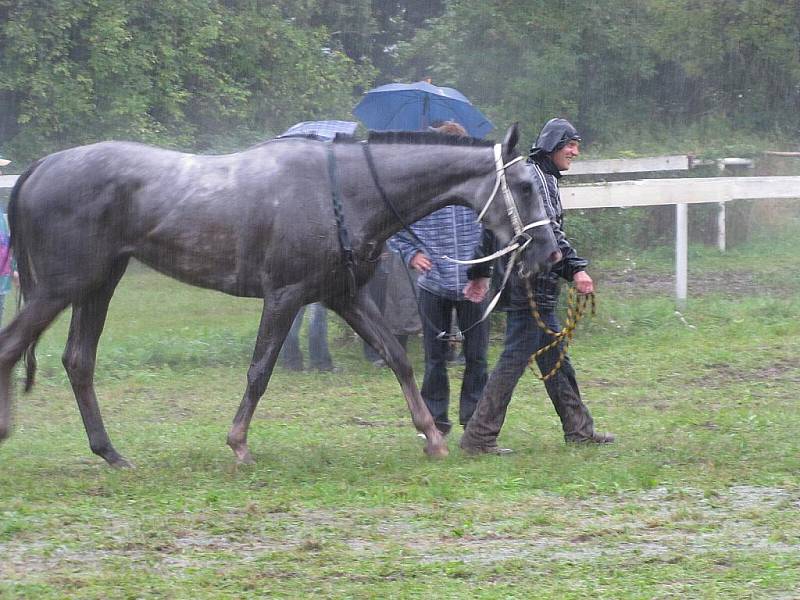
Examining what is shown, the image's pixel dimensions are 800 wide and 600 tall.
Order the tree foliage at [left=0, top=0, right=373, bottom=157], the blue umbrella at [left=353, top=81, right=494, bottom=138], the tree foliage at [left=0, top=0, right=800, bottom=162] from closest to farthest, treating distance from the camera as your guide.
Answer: the blue umbrella at [left=353, top=81, right=494, bottom=138] → the tree foliage at [left=0, top=0, right=373, bottom=157] → the tree foliage at [left=0, top=0, right=800, bottom=162]

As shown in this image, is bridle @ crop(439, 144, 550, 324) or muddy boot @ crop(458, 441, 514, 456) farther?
muddy boot @ crop(458, 441, 514, 456)

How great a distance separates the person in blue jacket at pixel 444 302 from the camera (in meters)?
7.34

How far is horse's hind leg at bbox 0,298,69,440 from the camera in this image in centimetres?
675

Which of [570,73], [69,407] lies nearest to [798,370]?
[69,407]

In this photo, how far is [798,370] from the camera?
928 centimetres

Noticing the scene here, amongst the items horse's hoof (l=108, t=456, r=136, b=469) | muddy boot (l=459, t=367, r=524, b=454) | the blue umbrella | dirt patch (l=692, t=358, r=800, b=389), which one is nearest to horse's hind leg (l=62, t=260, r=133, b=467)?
horse's hoof (l=108, t=456, r=136, b=469)

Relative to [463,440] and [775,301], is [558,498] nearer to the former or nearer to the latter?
[463,440]

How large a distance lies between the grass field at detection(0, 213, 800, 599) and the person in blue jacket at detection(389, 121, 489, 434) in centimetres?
30

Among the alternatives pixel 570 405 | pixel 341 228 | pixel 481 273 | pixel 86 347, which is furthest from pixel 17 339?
pixel 570 405

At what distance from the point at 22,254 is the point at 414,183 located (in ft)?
7.64

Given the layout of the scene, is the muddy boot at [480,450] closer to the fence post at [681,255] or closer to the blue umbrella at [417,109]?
the blue umbrella at [417,109]

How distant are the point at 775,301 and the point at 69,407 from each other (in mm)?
6829

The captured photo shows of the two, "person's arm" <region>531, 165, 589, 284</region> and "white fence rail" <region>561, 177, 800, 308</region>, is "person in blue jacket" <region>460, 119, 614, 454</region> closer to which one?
"person's arm" <region>531, 165, 589, 284</region>

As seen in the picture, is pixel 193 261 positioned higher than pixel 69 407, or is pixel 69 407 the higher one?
pixel 193 261
